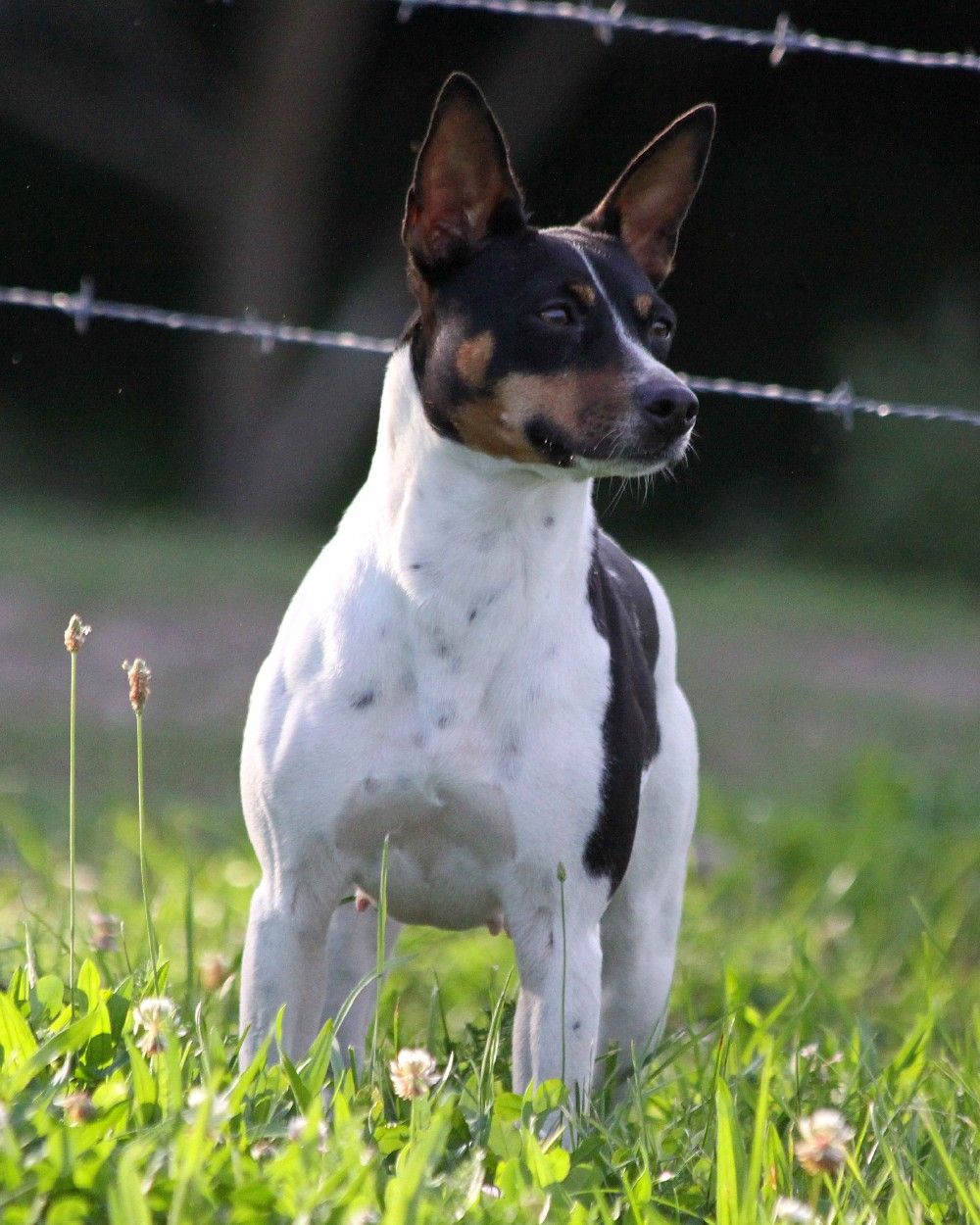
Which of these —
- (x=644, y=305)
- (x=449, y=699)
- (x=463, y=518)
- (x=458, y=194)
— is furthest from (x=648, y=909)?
(x=458, y=194)

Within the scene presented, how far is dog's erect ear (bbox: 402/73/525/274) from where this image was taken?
2.97m

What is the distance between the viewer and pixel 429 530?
2.97m

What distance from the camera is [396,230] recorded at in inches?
491

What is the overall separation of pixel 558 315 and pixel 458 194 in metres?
0.28

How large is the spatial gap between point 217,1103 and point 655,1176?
0.65 m

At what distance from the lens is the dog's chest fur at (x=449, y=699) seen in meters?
2.88

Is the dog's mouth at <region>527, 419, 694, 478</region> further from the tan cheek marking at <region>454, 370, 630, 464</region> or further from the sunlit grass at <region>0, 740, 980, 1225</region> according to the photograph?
the sunlit grass at <region>0, 740, 980, 1225</region>

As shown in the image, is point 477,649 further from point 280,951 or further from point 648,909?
point 648,909

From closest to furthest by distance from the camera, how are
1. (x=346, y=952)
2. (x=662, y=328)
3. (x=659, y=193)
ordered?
(x=662, y=328), (x=659, y=193), (x=346, y=952)

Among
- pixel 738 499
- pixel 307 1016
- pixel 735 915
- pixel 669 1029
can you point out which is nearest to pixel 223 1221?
pixel 307 1016

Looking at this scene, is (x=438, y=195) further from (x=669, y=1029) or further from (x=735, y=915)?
(x=735, y=915)

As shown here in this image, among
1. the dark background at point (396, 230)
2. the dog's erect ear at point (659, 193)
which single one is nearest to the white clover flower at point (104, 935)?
the dog's erect ear at point (659, 193)

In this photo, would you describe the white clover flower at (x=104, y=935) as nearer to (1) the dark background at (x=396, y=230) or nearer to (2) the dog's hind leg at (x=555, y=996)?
(2) the dog's hind leg at (x=555, y=996)

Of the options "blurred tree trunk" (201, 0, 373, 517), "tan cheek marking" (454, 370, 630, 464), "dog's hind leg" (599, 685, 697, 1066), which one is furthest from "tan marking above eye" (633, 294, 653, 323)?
"blurred tree trunk" (201, 0, 373, 517)
